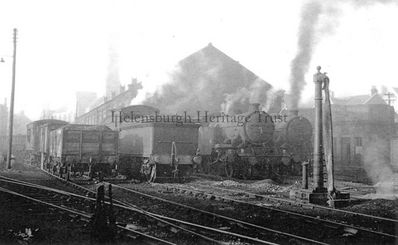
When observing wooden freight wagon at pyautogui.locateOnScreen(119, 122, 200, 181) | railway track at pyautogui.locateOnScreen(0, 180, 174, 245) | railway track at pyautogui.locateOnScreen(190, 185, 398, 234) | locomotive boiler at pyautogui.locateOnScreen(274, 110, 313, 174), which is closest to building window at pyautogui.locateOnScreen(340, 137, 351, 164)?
locomotive boiler at pyautogui.locateOnScreen(274, 110, 313, 174)

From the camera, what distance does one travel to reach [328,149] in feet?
33.8

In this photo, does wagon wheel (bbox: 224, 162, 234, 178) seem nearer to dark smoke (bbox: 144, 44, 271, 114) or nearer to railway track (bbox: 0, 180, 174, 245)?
railway track (bbox: 0, 180, 174, 245)

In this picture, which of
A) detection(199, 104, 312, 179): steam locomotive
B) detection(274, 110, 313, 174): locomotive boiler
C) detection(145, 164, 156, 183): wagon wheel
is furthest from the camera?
detection(274, 110, 313, 174): locomotive boiler

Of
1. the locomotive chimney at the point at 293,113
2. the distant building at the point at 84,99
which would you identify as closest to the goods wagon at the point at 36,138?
the locomotive chimney at the point at 293,113

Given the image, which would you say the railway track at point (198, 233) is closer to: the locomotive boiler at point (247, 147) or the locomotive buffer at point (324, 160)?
the locomotive buffer at point (324, 160)

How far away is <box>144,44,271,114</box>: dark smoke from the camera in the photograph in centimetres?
3331

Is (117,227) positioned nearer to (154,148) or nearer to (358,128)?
(154,148)

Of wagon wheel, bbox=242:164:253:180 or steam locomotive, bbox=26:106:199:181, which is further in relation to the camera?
wagon wheel, bbox=242:164:253:180

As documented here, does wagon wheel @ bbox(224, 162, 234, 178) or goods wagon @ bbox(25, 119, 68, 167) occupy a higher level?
goods wagon @ bbox(25, 119, 68, 167)

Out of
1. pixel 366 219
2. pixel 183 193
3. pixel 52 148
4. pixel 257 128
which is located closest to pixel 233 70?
pixel 257 128

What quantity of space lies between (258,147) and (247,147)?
51 cm

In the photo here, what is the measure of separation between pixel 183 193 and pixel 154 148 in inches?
147

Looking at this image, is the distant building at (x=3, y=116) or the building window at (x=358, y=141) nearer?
the building window at (x=358, y=141)

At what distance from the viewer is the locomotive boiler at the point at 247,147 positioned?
17.5 meters
